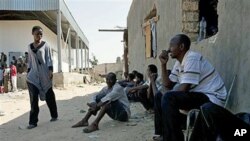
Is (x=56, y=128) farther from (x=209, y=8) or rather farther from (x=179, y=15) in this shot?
(x=209, y=8)

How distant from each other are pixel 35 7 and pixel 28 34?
2.96 meters

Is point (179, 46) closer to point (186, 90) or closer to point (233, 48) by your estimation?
point (186, 90)

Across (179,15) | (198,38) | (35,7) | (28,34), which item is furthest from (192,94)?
(28,34)

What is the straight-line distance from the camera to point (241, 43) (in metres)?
3.92

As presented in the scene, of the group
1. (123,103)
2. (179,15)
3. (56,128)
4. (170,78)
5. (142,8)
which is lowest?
(56,128)

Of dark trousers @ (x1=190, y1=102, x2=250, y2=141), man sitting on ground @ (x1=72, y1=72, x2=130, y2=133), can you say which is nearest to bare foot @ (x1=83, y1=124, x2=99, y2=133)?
man sitting on ground @ (x1=72, y1=72, x2=130, y2=133)

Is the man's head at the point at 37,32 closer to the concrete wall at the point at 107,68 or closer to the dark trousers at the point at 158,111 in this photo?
the dark trousers at the point at 158,111

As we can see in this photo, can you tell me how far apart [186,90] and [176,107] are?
201 mm

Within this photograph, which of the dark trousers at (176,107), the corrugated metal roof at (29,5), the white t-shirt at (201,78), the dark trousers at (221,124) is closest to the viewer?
the dark trousers at (221,124)

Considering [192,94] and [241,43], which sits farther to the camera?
[241,43]

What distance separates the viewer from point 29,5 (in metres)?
17.6

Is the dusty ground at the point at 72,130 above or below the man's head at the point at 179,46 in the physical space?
below

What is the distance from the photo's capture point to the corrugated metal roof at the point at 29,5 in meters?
17.4

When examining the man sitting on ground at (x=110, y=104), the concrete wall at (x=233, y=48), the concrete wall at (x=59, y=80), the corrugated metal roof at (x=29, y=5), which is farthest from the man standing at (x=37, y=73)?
the corrugated metal roof at (x=29, y=5)
